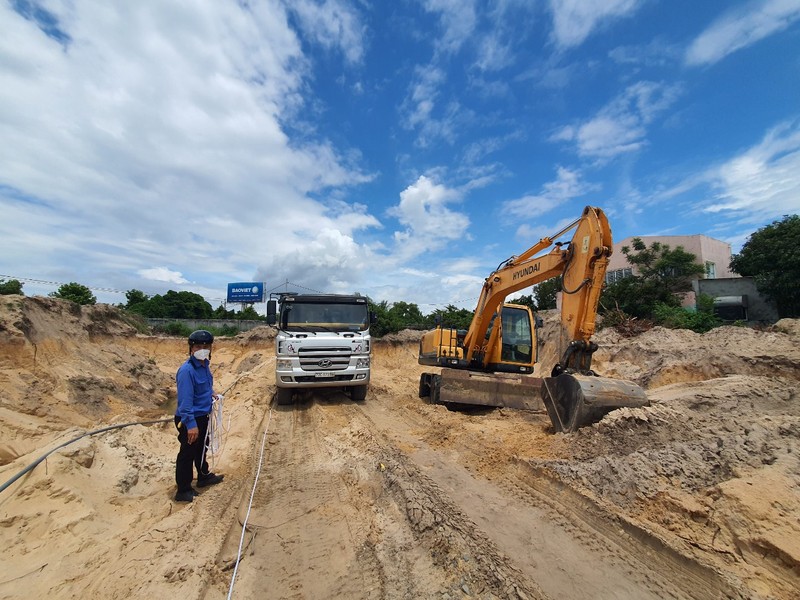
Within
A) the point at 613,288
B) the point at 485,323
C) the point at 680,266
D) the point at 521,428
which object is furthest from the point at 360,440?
the point at 680,266

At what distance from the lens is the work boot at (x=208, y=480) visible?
4.63 m

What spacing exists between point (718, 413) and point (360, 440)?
4.98m

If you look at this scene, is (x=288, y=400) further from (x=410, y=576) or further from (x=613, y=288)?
(x=613, y=288)

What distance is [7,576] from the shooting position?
108 inches

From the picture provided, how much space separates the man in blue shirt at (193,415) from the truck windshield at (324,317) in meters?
4.79

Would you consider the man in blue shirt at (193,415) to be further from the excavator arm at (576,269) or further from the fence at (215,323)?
the fence at (215,323)

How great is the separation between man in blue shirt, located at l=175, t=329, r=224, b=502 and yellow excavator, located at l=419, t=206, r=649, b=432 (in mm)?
4699

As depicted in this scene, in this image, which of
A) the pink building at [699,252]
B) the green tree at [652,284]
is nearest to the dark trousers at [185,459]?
the green tree at [652,284]

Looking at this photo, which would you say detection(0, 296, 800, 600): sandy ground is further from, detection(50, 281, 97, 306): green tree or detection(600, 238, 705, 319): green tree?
detection(50, 281, 97, 306): green tree

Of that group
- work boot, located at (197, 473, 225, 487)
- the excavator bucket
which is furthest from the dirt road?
the excavator bucket

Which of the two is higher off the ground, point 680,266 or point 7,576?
point 680,266

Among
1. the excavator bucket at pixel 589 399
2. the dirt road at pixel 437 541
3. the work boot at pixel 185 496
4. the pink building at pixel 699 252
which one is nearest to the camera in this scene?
the dirt road at pixel 437 541

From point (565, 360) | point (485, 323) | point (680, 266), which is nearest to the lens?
point (565, 360)

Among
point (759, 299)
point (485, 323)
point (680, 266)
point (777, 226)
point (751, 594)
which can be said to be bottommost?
point (751, 594)
